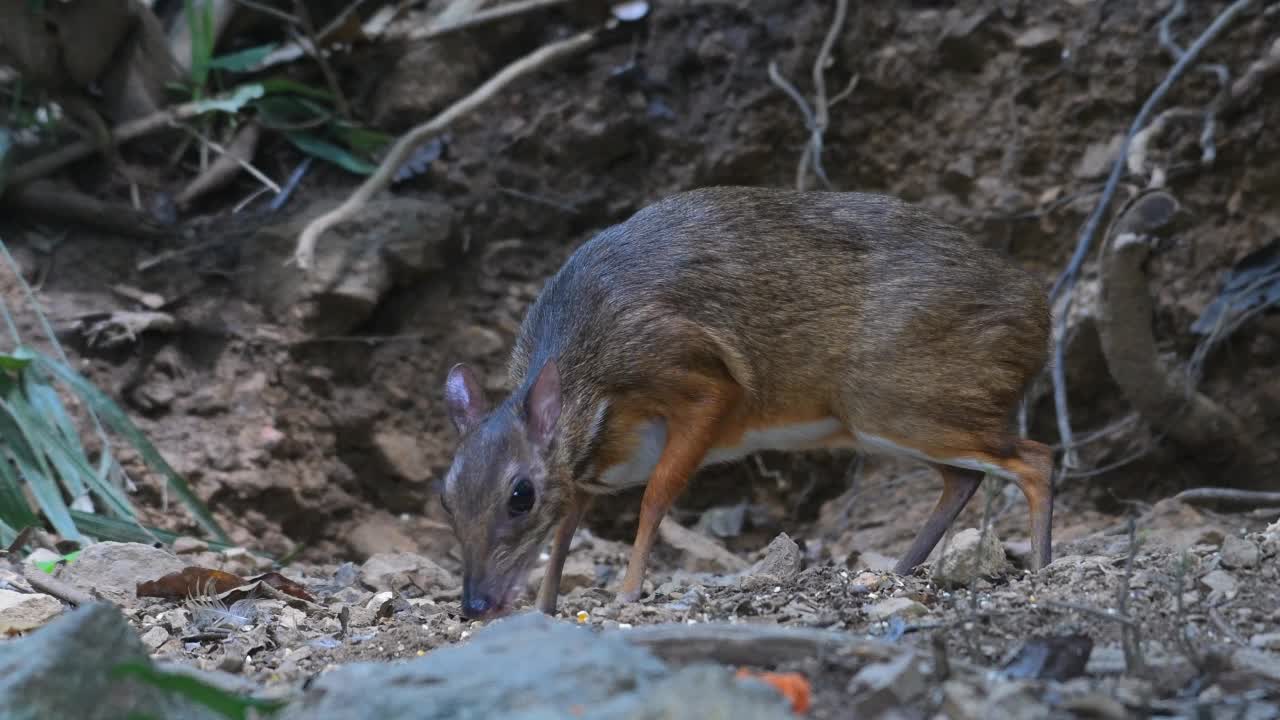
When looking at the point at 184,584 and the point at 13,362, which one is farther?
the point at 13,362

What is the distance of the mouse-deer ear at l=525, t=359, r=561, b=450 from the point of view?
4.70 metres

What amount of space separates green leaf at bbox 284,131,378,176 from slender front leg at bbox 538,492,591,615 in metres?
3.38

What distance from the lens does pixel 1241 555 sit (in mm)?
3820

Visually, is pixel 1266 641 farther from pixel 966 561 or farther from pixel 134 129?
pixel 134 129

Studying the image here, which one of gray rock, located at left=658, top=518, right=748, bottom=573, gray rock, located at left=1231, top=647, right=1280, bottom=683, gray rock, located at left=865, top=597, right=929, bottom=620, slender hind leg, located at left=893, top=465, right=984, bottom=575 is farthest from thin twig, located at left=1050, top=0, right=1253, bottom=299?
gray rock, located at left=1231, top=647, right=1280, bottom=683

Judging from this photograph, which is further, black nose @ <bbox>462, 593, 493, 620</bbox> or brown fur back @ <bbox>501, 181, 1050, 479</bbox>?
brown fur back @ <bbox>501, 181, 1050, 479</bbox>

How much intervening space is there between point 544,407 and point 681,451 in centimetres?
60

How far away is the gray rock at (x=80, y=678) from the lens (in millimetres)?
2316

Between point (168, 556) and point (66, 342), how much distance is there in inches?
95.5

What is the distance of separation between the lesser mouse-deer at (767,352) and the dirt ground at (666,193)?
858 millimetres

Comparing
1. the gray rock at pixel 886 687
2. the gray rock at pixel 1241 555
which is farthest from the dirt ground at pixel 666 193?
the gray rock at pixel 886 687

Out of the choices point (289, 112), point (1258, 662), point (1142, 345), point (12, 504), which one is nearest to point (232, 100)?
point (289, 112)

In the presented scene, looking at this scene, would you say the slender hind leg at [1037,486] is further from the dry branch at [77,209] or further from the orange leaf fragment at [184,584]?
the dry branch at [77,209]

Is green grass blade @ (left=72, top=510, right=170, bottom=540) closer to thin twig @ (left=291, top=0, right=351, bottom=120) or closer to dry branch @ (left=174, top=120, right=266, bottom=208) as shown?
dry branch @ (left=174, top=120, right=266, bottom=208)
